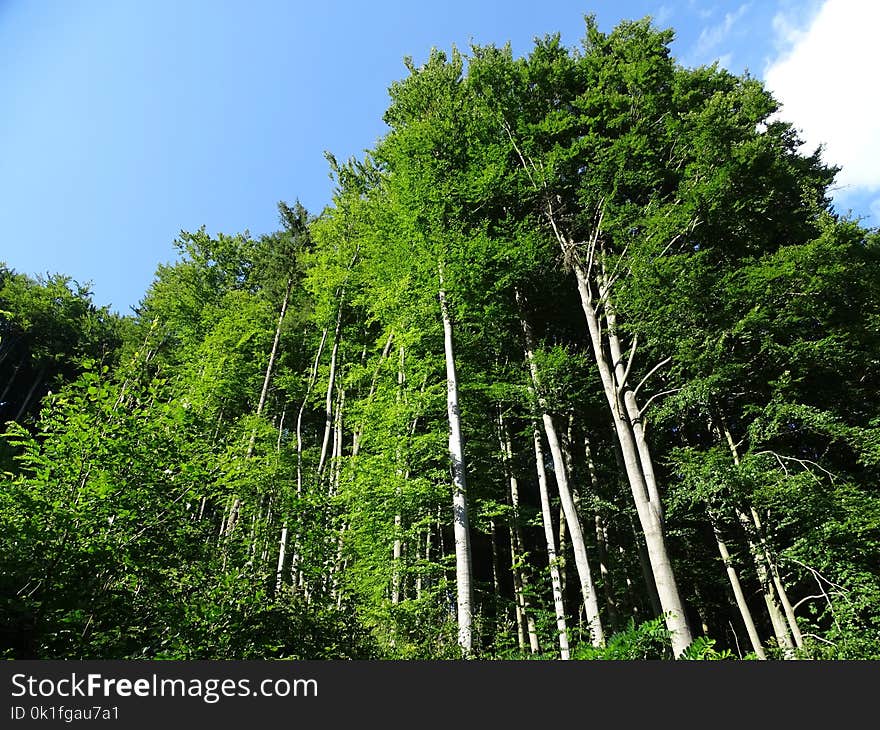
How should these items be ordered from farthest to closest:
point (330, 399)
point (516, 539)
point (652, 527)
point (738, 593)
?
point (330, 399)
point (516, 539)
point (738, 593)
point (652, 527)

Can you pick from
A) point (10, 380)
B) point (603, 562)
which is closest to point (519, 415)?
point (603, 562)

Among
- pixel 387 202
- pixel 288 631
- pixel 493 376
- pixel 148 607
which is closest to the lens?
pixel 148 607

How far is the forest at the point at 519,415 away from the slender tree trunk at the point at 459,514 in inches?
2.1

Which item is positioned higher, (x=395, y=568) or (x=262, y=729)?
(x=395, y=568)

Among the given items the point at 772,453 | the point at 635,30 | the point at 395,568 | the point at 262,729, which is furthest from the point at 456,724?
the point at 635,30

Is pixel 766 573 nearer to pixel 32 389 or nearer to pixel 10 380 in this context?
pixel 32 389

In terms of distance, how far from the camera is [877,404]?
1121 cm

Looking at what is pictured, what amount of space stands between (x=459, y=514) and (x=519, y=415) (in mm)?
4175

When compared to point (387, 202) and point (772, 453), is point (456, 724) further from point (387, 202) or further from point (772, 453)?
point (387, 202)

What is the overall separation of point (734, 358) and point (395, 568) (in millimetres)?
8600

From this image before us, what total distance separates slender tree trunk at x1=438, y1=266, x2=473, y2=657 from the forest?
54 millimetres

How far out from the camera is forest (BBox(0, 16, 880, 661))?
3.92m

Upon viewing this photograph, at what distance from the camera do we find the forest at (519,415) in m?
3.92

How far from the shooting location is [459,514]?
29.4 feet
